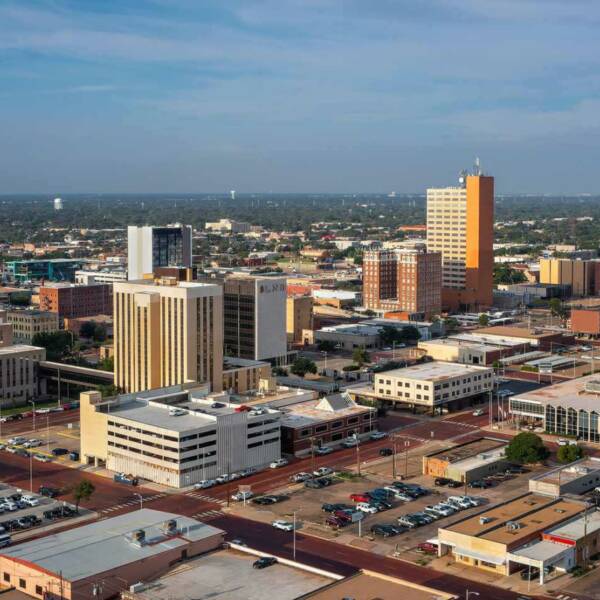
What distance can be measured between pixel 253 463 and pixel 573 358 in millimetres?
33566

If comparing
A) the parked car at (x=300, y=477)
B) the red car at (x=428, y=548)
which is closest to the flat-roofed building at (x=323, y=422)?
the parked car at (x=300, y=477)

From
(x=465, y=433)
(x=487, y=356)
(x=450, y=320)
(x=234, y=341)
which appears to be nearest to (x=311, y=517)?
(x=465, y=433)

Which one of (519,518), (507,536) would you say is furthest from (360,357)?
(507,536)

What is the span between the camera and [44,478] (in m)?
40.2

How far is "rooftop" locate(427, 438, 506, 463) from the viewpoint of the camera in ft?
134

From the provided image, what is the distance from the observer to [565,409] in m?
46.4

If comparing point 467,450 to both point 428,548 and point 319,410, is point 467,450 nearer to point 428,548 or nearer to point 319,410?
point 319,410

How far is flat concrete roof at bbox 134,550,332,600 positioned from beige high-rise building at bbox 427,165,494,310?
71.3m

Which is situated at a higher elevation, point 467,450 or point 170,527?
point 170,527

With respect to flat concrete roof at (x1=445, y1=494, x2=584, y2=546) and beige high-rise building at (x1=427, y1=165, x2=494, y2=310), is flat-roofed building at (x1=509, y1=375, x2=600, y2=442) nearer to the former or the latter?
flat concrete roof at (x1=445, y1=494, x2=584, y2=546)

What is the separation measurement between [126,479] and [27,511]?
4.65m

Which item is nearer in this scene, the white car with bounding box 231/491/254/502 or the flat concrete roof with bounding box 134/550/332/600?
the flat concrete roof with bounding box 134/550/332/600

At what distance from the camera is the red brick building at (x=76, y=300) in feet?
285

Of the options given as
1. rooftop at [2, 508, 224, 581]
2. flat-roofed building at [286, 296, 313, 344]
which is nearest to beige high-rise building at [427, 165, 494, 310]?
flat-roofed building at [286, 296, 313, 344]
